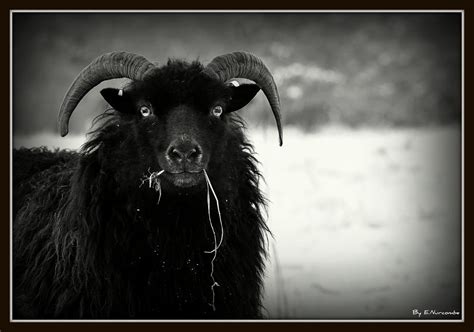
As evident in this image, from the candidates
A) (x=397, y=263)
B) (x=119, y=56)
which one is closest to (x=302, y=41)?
(x=397, y=263)

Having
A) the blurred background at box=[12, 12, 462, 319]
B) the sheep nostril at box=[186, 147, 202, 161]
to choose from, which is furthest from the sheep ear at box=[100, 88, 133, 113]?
the blurred background at box=[12, 12, 462, 319]

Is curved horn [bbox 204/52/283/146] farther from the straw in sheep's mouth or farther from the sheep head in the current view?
the straw in sheep's mouth

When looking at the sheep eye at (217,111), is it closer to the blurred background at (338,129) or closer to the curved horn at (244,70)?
the curved horn at (244,70)

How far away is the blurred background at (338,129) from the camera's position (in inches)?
262

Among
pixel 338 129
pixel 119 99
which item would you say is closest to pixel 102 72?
pixel 119 99

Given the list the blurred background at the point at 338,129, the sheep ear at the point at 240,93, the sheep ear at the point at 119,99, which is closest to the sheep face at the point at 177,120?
the sheep ear at the point at 119,99

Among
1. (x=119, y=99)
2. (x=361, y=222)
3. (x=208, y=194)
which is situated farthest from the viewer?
(x=361, y=222)

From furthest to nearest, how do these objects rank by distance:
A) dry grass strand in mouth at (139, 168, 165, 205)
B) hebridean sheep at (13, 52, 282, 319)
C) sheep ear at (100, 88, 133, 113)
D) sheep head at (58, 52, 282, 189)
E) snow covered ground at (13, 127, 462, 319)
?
snow covered ground at (13, 127, 462, 319) → sheep ear at (100, 88, 133, 113) → hebridean sheep at (13, 52, 282, 319) → dry grass strand in mouth at (139, 168, 165, 205) → sheep head at (58, 52, 282, 189)

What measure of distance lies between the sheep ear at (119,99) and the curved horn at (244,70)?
75 centimetres

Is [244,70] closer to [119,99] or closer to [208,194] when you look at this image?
[119,99]

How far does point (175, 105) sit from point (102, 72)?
912 millimetres

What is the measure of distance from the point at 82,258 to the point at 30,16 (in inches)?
100

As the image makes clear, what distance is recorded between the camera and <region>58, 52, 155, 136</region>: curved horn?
5.43 meters

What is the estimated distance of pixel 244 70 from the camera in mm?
5750
